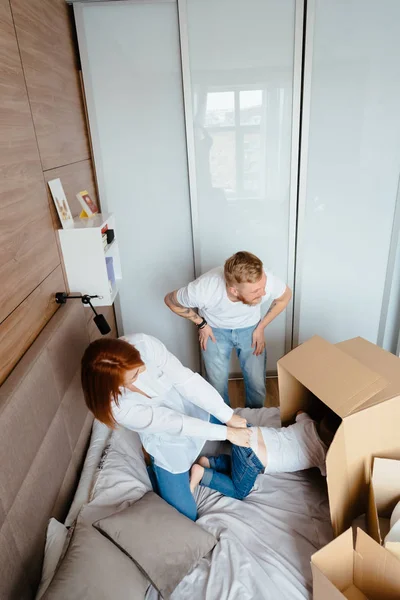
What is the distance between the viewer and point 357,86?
229 centimetres

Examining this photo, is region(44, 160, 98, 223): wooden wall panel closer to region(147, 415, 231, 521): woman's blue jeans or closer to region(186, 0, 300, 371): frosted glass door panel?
region(186, 0, 300, 371): frosted glass door panel

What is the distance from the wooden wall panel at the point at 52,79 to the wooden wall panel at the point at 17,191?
101 mm

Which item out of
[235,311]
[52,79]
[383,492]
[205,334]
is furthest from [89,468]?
[52,79]

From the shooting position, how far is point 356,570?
133cm

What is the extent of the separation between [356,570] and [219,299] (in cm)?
118

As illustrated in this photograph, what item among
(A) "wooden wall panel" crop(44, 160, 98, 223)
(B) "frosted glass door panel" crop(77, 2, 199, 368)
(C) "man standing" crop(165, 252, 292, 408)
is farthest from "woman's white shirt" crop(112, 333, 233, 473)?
(B) "frosted glass door panel" crop(77, 2, 199, 368)

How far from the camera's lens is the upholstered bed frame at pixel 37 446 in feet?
3.63

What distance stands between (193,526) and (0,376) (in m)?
0.80

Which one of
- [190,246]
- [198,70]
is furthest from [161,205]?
[198,70]

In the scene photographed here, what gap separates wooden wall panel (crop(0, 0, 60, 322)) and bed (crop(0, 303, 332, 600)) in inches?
8.5

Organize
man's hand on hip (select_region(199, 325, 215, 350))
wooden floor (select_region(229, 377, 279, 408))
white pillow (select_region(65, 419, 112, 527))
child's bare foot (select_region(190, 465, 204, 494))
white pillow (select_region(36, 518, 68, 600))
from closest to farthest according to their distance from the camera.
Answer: white pillow (select_region(36, 518, 68, 600)) < white pillow (select_region(65, 419, 112, 527)) < child's bare foot (select_region(190, 465, 204, 494)) < man's hand on hip (select_region(199, 325, 215, 350)) < wooden floor (select_region(229, 377, 279, 408))

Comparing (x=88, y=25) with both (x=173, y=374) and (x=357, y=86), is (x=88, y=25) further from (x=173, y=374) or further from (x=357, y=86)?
(x=173, y=374)

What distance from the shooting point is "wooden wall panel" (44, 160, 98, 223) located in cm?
181

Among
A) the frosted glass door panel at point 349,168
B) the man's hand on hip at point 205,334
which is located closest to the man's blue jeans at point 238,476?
the man's hand on hip at point 205,334
